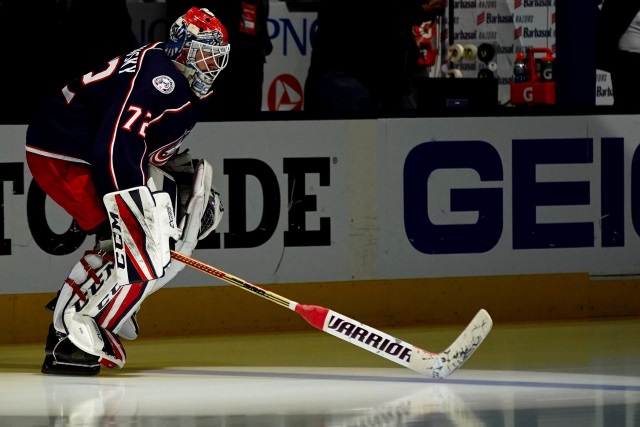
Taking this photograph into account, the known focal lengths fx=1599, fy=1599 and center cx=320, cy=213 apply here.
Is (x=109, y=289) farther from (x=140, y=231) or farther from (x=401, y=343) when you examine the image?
(x=401, y=343)

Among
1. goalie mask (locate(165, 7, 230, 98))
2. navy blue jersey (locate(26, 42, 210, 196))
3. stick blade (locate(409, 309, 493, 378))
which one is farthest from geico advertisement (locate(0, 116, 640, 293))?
stick blade (locate(409, 309, 493, 378))

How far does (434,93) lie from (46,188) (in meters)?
3.18

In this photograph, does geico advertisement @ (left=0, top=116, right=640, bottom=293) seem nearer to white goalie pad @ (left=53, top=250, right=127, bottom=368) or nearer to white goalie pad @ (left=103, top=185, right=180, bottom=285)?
white goalie pad @ (left=53, top=250, right=127, bottom=368)

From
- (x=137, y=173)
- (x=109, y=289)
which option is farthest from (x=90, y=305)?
(x=137, y=173)

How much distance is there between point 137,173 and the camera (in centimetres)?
534

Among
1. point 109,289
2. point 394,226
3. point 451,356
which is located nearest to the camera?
point 451,356

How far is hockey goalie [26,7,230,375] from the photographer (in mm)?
5375

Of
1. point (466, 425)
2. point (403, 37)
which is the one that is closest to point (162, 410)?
point (466, 425)

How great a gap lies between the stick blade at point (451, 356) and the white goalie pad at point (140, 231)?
3.08ft

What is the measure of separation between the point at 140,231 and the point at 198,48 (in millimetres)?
699

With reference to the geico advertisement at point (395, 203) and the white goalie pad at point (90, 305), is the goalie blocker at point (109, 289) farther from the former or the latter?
the geico advertisement at point (395, 203)

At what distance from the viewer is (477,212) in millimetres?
7094

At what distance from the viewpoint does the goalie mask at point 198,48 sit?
220 inches

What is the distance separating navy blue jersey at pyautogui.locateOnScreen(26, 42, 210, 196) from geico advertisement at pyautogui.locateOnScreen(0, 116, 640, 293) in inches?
37.4
